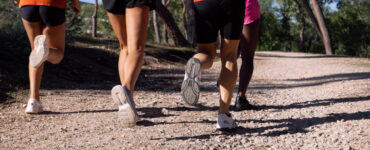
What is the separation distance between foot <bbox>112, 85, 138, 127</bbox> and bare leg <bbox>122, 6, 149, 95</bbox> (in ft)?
0.91

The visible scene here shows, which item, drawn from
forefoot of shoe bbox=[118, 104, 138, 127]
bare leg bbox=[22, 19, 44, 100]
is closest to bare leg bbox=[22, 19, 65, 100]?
bare leg bbox=[22, 19, 44, 100]

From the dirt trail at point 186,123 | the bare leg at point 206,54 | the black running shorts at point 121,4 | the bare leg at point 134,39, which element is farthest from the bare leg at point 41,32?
the bare leg at point 206,54

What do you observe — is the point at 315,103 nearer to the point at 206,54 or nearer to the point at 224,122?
the point at 224,122

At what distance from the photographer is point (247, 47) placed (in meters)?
4.27

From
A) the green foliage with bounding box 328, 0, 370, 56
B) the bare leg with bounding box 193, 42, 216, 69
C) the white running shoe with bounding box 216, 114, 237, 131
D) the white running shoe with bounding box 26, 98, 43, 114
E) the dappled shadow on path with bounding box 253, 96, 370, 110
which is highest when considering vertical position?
the bare leg with bounding box 193, 42, 216, 69

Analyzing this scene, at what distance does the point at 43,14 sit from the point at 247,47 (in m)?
2.33

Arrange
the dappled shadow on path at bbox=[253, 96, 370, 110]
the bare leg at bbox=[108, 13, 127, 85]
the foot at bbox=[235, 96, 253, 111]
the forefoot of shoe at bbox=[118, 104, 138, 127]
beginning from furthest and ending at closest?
1. the dappled shadow on path at bbox=[253, 96, 370, 110]
2. the foot at bbox=[235, 96, 253, 111]
3. the bare leg at bbox=[108, 13, 127, 85]
4. the forefoot of shoe at bbox=[118, 104, 138, 127]

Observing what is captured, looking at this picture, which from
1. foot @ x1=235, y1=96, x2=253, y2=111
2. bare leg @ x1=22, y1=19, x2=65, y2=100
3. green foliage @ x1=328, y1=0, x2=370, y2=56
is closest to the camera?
bare leg @ x1=22, y1=19, x2=65, y2=100

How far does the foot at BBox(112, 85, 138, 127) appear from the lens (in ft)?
8.84

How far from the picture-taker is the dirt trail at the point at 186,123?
117 inches

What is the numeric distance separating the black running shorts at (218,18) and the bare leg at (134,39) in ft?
1.58

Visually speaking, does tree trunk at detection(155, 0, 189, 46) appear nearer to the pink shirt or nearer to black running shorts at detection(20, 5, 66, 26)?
the pink shirt

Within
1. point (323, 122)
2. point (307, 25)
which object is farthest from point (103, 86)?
point (307, 25)

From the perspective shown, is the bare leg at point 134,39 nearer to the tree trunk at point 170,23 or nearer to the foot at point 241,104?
the foot at point 241,104
